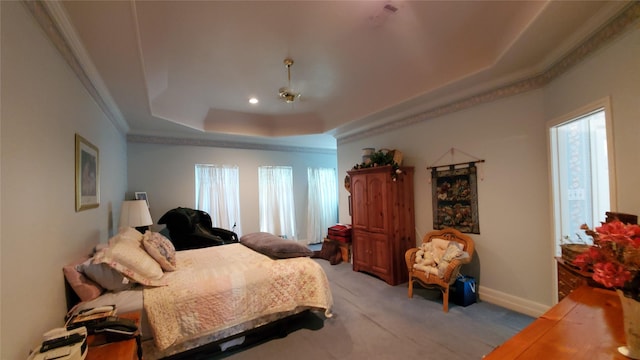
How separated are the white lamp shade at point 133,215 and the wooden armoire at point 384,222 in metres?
3.29

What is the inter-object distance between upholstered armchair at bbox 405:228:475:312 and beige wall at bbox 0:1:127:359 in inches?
130

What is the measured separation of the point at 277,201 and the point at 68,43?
15.0 ft

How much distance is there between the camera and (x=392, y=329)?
257 cm

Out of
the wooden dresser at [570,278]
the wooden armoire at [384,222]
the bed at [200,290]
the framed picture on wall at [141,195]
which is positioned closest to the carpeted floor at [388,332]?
the bed at [200,290]

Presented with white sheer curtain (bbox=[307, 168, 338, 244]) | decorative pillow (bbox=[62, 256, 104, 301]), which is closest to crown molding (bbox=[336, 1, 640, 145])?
white sheer curtain (bbox=[307, 168, 338, 244])

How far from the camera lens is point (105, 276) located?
191 cm

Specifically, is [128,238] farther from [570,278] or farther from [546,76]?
[546,76]

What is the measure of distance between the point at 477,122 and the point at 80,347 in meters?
4.05

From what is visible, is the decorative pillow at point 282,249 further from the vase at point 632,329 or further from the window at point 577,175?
the window at point 577,175

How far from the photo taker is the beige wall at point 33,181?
3.69 ft

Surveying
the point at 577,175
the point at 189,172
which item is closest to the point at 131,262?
the point at 189,172

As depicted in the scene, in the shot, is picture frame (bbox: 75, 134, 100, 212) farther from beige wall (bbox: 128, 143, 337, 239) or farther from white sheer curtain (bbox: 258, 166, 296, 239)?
white sheer curtain (bbox: 258, 166, 296, 239)

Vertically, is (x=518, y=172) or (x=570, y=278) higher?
(x=518, y=172)

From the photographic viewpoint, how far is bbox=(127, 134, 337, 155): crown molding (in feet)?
15.4
